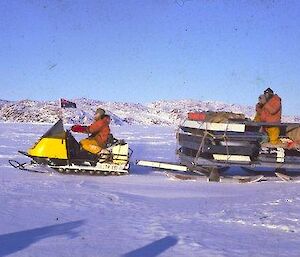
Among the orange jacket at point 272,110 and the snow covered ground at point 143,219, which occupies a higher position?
the orange jacket at point 272,110

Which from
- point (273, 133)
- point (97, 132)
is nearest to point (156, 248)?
point (97, 132)

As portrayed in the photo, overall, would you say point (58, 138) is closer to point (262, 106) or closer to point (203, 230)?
point (262, 106)

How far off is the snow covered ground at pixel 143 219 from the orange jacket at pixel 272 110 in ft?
6.57

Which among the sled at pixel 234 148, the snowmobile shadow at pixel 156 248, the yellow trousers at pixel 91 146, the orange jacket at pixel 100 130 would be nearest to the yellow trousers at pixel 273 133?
the sled at pixel 234 148

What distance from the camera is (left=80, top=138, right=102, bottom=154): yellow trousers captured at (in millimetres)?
10383

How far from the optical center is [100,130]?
10445mm

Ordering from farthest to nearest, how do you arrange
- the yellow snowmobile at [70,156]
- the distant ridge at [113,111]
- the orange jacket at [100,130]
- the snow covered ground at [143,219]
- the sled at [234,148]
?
the distant ridge at [113,111], the orange jacket at [100,130], the yellow snowmobile at [70,156], the sled at [234,148], the snow covered ground at [143,219]

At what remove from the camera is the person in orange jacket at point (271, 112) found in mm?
10227

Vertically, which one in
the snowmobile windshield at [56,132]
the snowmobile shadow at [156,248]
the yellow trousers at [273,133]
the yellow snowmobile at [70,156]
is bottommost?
the snowmobile shadow at [156,248]

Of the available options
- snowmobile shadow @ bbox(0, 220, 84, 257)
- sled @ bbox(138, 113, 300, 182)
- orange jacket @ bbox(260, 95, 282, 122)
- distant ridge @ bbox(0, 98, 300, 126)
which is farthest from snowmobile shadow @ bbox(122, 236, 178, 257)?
distant ridge @ bbox(0, 98, 300, 126)

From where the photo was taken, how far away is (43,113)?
376ft

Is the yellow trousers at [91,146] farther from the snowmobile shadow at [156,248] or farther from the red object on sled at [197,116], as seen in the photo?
the snowmobile shadow at [156,248]

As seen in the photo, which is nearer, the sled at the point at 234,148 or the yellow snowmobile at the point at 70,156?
the sled at the point at 234,148

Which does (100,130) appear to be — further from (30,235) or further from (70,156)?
(30,235)
